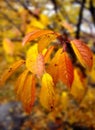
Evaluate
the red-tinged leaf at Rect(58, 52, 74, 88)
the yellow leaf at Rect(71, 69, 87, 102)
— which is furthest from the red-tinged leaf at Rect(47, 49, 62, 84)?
the yellow leaf at Rect(71, 69, 87, 102)

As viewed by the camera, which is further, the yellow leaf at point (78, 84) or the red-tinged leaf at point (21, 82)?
the yellow leaf at point (78, 84)

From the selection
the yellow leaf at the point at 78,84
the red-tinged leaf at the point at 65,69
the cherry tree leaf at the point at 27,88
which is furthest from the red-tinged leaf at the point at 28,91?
the yellow leaf at the point at 78,84

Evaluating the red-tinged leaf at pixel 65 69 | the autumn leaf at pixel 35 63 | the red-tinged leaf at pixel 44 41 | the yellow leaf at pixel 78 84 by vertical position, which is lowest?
the yellow leaf at pixel 78 84

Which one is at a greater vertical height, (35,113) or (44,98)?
(44,98)

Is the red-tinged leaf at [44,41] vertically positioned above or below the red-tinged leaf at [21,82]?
above

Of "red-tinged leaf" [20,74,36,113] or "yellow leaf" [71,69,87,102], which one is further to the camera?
"yellow leaf" [71,69,87,102]

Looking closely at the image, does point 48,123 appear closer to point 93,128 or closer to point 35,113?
point 35,113

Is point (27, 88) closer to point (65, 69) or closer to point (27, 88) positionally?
point (27, 88)

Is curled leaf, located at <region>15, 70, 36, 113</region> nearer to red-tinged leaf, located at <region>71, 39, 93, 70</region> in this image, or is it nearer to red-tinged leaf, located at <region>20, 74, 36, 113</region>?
red-tinged leaf, located at <region>20, 74, 36, 113</region>

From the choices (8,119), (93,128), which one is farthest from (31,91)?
(8,119)

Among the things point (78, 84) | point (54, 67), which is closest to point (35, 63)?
point (54, 67)

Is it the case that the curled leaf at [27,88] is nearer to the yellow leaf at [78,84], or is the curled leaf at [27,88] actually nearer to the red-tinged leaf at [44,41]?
the red-tinged leaf at [44,41]
